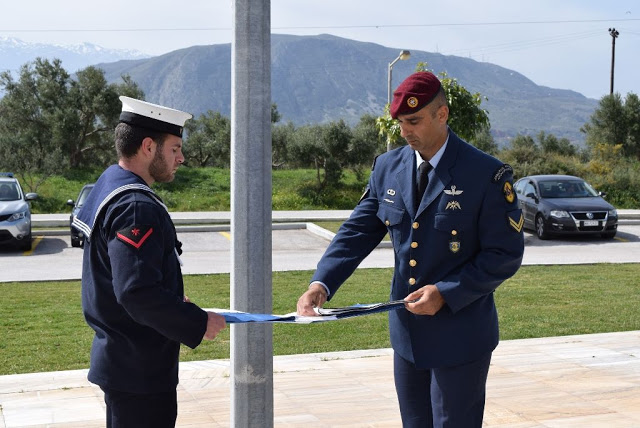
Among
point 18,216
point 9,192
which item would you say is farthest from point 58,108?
point 18,216

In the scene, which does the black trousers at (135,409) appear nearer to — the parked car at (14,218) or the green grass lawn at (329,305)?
the green grass lawn at (329,305)

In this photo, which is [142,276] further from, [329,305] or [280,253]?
[280,253]

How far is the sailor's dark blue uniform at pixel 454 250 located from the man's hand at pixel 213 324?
680mm

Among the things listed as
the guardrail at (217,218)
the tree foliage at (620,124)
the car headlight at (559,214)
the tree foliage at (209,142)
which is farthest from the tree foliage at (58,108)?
the tree foliage at (620,124)

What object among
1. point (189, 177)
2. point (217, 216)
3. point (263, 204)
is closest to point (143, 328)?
point (263, 204)

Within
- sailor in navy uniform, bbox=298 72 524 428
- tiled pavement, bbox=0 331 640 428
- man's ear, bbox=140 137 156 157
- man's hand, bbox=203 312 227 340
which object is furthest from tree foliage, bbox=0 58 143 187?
man's hand, bbox=203 312 227 340

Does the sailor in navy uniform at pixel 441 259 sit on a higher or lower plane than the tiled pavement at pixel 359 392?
higher

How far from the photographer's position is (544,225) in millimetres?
20406

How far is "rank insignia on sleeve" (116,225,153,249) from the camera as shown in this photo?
3.03 meters

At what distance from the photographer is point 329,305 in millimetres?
10977

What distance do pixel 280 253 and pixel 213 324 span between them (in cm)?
1468

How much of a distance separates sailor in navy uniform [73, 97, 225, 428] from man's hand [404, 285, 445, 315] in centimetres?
80

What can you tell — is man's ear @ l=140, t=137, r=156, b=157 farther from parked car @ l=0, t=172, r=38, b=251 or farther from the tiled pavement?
parked car @ l=0, t=172, r=38, b=251

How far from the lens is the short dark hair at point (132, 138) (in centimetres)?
326
